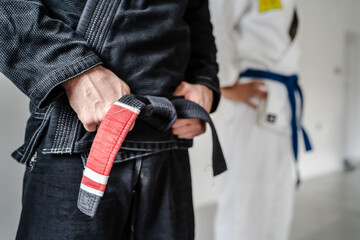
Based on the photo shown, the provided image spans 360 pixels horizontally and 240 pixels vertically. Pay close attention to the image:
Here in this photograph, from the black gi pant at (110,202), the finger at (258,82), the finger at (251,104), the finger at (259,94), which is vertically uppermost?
the black gi pant at (110,202)

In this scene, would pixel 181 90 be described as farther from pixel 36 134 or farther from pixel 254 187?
pixel 254 187

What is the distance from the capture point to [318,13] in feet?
11.0

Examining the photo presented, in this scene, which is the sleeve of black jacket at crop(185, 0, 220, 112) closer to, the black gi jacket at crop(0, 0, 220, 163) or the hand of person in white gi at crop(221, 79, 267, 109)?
the black gi jacket at crop(0, 0, 220, 163)

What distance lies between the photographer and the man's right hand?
0.40m

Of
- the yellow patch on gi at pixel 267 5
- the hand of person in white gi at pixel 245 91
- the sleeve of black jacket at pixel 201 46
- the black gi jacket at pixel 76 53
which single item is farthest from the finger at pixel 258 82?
the black gi jacket at pixel 76 53

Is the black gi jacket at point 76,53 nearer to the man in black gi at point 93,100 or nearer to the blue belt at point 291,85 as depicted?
the man in black gi at point 93,100

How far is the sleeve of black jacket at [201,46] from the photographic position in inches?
24.0

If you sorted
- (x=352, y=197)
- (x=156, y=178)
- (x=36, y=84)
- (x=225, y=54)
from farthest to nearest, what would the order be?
1. (x=352, y=197)
2. (x=225, y=54)
3. (x=156, y=178)
4. (x=36, y=84)

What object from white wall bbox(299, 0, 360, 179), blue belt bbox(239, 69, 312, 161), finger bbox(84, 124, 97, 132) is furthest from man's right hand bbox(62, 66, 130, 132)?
white wall bbox(299, 0, 360, 179)

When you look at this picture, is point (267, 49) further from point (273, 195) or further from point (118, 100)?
point (118, 100)

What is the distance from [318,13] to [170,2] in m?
3.55

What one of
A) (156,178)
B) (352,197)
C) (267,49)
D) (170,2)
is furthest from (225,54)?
(352,197)

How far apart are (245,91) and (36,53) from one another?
852mm

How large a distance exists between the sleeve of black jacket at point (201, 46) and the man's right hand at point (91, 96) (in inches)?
9.4
